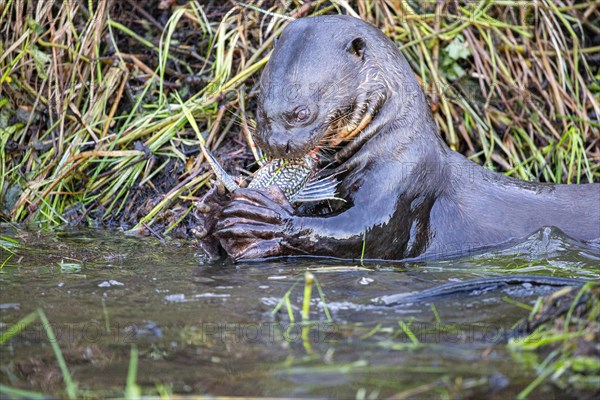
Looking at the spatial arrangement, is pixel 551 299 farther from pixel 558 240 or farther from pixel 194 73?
pixel 194 73

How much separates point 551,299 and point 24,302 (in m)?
1.65

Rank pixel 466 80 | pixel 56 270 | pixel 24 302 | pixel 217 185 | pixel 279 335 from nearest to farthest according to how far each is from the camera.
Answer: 1. pixel 279 335
2. pixel 24 302
3. pixel 56 270
4. pixel 217 185
5. pixel 466 80

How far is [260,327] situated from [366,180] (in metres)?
1.41

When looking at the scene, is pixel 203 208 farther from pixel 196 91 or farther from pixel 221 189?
pixel 196 91

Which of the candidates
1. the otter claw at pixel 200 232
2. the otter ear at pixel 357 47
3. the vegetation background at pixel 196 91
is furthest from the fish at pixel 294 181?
the vegetation background at pixel 196 91

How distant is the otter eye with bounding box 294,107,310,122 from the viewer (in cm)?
387

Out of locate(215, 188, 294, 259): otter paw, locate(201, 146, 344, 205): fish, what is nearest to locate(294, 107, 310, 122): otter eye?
locate(201, 146, 344, 205): fish

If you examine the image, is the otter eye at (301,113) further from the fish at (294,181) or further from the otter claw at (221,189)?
the otter claw at (221,189)

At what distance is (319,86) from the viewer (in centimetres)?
394

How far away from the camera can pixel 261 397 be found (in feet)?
6.93

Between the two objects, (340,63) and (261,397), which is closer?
(261,397)

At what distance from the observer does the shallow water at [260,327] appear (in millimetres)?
2229

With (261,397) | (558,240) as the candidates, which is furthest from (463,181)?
(261,397)

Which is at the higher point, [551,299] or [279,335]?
[551,299]
